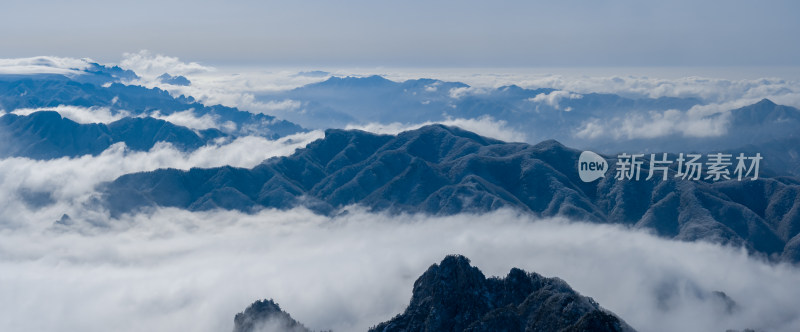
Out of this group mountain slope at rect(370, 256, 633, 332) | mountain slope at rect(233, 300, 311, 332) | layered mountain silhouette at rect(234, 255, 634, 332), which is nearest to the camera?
layered mountain silhouette at rect(234, 255, 634, 332)

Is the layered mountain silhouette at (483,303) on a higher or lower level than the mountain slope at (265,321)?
higher

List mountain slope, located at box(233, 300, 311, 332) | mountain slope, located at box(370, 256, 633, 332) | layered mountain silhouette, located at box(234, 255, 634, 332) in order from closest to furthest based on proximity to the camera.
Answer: layered mountain silhouette, located at box(234, 255, 634, 332)
mountain slope, located at box(370, 256, 633, 332)
mountain slope, located at box(233, 300, 311, 332)

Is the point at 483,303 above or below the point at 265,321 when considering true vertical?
above

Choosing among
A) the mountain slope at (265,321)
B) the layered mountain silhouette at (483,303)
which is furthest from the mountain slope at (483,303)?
the mountain slope at (265,321)

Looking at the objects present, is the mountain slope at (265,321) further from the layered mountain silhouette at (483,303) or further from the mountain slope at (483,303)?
the layered mountain silhouette at (483,303)

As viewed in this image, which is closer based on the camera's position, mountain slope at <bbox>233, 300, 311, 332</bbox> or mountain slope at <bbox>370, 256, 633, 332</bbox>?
mountain slope at <bbox>370, 256, 633, 332</bbox>

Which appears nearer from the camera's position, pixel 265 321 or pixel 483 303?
pixel 483 303

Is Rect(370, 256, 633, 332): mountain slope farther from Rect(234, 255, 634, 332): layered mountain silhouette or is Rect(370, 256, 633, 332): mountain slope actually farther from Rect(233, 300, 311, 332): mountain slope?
Rect(233, 300, 311, 332): mountain slope

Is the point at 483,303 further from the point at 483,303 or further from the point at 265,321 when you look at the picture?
the point at 265,321

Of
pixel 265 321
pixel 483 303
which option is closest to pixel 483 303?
pixel 483 303

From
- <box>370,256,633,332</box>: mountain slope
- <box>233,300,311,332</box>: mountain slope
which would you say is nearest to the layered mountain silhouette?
<box>370,256,633,332</box>: mountain slope
